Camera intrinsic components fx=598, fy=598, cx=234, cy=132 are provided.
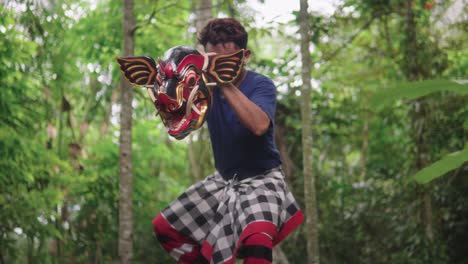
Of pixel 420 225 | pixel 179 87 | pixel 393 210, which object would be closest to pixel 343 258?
pixel 393 210

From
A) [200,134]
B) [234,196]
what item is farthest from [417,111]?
[234,196]

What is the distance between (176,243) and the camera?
3.11m

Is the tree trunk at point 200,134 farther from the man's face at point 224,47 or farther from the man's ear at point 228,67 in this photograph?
the man's ear at point 228,67

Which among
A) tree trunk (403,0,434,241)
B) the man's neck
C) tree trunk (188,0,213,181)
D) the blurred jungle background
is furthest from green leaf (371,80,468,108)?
tree trunk (403,0,434,241)

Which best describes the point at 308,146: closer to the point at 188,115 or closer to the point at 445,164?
the point at 188,115

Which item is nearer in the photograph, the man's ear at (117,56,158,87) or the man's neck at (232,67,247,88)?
the man's ear at (117,56,158,87)

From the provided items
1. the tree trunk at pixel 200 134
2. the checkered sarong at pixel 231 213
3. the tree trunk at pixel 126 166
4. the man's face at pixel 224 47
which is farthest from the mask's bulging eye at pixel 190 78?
the tree trunk at pixel 126 166

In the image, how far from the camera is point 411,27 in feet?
19.8

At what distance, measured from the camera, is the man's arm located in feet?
8.37

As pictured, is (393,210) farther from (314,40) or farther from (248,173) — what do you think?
(248,173)

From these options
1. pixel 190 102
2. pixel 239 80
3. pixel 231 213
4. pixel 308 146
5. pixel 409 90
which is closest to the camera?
pixel 409 90

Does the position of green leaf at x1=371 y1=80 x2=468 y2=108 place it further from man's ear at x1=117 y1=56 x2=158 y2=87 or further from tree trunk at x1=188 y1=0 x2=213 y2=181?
tree trunk at x1=188 y1=0 x2=213 y2=181

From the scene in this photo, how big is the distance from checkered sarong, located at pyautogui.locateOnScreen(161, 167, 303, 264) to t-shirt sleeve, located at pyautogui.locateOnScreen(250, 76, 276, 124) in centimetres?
39

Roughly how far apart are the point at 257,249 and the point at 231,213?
0.34 m
